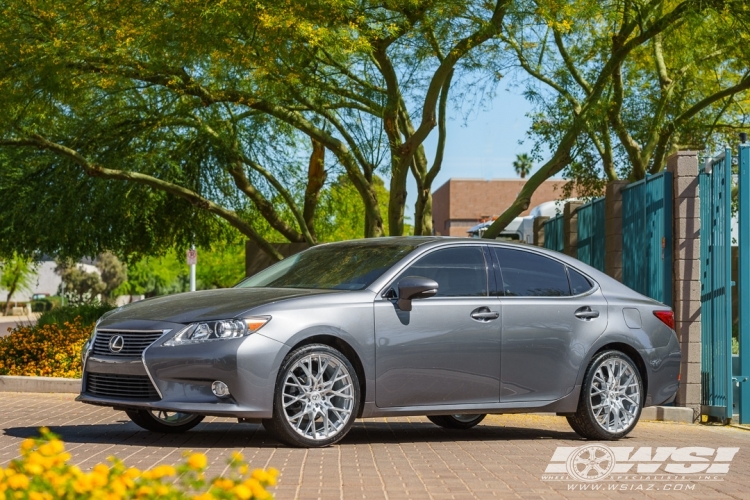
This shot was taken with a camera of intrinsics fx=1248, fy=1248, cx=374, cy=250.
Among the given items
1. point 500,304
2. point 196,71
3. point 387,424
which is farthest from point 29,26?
point 500,304

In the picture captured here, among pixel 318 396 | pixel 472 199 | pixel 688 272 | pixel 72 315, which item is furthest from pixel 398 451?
pixel 472 199

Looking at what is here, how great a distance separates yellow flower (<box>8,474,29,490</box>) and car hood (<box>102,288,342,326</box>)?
15.4 feet

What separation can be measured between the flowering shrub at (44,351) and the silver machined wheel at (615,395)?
7.70 m

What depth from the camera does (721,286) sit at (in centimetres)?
1338

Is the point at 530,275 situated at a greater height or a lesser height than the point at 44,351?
greater

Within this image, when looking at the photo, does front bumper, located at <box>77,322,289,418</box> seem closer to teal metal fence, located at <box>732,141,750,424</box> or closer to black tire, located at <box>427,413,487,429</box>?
black tire, located at <box>427,413,487,429</box>

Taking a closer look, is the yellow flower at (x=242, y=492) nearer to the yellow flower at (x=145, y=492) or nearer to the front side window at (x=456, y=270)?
the yellow flower at (x=145, y=492)

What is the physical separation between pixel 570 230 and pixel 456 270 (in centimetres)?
1019

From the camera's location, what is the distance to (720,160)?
1329 centimetres

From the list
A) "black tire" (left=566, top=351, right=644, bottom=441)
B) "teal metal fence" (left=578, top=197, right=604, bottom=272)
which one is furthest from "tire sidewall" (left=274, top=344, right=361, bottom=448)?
"teal metal fence" (left=578, top=197, right=604, bottom=272)

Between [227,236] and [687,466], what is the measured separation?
17922 mm

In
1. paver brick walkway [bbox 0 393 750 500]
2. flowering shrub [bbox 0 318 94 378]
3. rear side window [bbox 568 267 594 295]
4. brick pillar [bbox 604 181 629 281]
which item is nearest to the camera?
paver brick walkway [bbox 0 393 750 500]

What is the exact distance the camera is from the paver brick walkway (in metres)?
7.44

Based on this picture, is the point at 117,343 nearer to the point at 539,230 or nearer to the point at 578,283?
the point at 578,283
